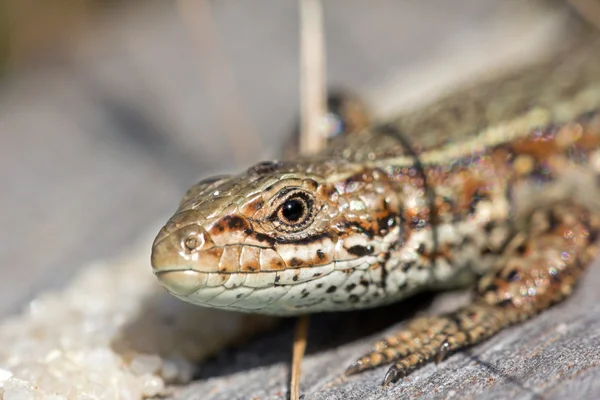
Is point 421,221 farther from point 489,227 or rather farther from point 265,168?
point 265,168

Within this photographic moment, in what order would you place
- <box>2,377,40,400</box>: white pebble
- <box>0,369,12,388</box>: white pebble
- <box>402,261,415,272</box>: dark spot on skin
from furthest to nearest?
<box>402,261,415,272</box>: dark spot on skin
<box>0,369,12,388</box>: white pebble
<box>2,377,40,400</box>: white pebble

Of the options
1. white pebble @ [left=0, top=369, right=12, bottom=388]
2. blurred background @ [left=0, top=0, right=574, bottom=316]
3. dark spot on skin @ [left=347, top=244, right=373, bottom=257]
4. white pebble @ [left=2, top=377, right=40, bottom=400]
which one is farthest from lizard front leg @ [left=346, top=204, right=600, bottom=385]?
blurred background @ [left=0, top=0, right=574, bottom=316]

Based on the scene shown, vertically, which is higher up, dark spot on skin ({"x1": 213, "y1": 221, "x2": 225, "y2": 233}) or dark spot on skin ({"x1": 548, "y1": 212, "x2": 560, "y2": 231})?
dark spot on skin ({"x1": 548, "y1": 212, "x2": 560, "y2": 231})

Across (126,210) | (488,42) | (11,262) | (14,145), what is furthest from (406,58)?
(11,262)

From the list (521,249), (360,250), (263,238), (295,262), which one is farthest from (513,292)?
(263,238)

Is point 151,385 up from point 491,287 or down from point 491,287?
down

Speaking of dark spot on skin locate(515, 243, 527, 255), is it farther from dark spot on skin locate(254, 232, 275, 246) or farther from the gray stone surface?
dark spot on skin locate(254, 232, 275, 246)
